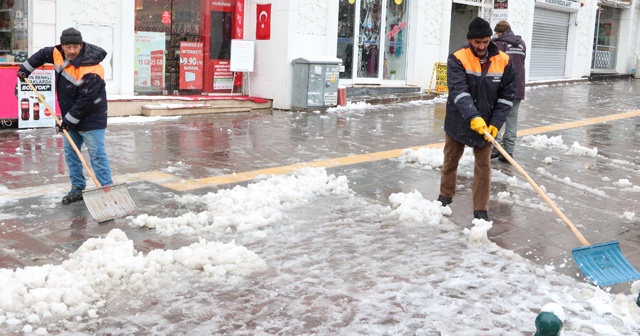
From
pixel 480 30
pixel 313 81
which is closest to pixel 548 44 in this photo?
pixel 313 81

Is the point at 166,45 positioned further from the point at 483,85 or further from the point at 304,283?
the point at 304,283

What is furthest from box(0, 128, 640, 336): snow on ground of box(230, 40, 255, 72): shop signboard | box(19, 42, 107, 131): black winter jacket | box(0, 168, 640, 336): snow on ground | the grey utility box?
box(230, 40, 255, 72): shop signboard

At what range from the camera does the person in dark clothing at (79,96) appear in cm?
655

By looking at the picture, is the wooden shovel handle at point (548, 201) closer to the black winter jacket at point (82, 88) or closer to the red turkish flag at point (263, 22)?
the black winter jacket at point (82, 88)

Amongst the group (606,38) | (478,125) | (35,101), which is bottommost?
(35,101)

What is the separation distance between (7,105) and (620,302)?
9528 mm

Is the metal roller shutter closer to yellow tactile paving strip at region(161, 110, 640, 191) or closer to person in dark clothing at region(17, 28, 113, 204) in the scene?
yellow tactile paving strip at region(161, 110, 640, 191)

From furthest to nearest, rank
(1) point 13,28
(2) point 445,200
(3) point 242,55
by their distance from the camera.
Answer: (3) point 242,55, (1) point 13,28, (2) point 445,200

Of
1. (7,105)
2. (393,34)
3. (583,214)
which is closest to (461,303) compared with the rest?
(583,214)

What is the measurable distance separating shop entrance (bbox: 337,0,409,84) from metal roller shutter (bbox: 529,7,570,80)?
7.65 m

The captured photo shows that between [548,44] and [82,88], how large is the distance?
71.3ft

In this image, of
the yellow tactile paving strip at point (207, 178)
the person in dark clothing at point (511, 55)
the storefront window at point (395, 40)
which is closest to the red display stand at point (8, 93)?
the yellow tactile paving strip at point (207, 178)

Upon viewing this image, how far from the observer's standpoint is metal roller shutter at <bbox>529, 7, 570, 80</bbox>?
24.4 metres

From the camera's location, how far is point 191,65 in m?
15.0
